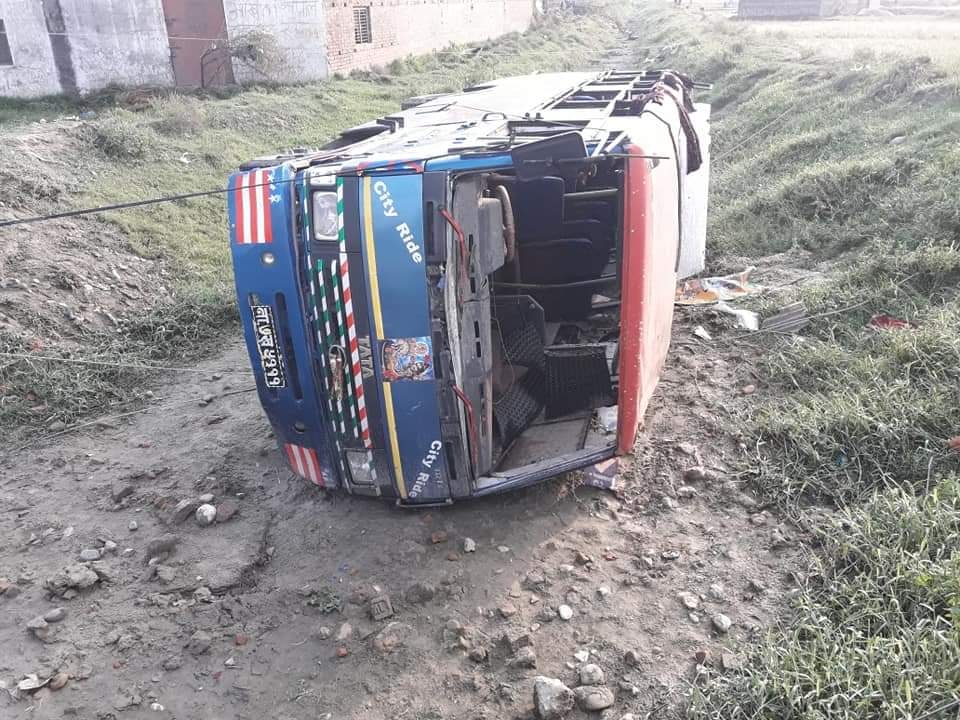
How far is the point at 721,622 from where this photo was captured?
3584 mm

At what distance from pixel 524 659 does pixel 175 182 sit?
8353 millimetres

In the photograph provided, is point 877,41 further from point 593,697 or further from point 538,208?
point 593,697

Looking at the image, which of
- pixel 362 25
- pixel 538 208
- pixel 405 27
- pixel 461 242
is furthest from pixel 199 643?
pixel 405 27

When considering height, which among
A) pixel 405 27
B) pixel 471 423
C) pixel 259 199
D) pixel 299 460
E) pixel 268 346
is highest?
pixel 405 27

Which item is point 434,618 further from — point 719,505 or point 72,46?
point 72,46

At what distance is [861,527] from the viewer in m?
3.84

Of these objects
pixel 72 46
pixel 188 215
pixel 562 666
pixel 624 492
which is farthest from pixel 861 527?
pixel 72 46

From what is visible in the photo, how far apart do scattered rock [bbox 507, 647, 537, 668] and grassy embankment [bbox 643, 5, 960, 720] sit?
28.4 inches

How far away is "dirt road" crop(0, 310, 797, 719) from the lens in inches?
135

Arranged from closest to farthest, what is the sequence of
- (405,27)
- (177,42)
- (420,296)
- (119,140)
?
(420,296)
(119,140)
(177,42)
(405,27)

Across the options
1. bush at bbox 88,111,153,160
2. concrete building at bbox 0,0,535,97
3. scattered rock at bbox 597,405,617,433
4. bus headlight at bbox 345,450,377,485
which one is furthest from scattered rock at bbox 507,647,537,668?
concrete building at bbox 0,0,535,97

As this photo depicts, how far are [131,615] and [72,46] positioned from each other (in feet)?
41.7

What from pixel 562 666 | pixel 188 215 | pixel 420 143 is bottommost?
pixel 562 666

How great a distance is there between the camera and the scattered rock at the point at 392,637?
3584 mm
